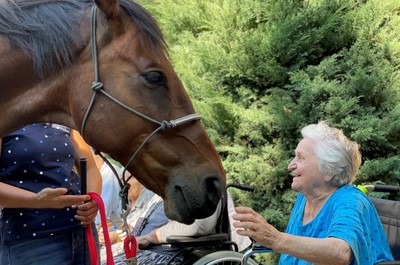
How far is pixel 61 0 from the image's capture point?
180 centimetres

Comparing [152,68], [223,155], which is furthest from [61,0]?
[223,155]

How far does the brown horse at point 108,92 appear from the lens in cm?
170

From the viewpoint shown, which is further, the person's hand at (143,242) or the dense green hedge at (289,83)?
the dense green hedge at (289,83)

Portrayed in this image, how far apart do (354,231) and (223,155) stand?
2.73 meters

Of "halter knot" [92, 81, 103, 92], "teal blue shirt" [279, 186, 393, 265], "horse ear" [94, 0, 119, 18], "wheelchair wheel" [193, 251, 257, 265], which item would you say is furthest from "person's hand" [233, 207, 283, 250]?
"wheelchair wheel" [193, 251, 257, 265]

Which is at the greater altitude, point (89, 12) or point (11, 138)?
point (89, 12)

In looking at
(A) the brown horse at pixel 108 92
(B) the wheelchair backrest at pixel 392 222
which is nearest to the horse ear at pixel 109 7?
(A) the brown horse at pixel 108 92

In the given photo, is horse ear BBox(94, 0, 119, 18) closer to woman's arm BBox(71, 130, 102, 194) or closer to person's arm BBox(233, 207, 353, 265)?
woman's arm BBox(71, 130, 102, 194)

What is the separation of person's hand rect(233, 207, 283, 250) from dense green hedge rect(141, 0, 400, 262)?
7.06ft

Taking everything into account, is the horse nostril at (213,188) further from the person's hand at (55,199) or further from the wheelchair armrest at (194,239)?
the wheelchair armrest at (194,239)

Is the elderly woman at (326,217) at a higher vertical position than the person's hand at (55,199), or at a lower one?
lower

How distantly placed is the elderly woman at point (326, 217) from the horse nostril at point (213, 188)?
11.8 inches

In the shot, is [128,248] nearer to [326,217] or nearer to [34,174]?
[34,174]

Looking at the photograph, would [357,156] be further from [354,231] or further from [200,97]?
[200,97]
